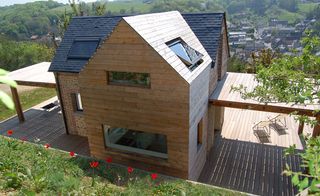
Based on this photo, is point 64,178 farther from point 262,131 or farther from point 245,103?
point 262,131

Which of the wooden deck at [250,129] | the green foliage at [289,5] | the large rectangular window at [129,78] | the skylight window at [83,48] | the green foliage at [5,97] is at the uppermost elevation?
the green foliage at [5,97]

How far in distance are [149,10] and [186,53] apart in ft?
280

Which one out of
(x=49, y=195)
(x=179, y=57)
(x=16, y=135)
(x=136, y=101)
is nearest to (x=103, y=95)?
(x=136, y=101)

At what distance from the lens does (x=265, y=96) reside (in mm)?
5473

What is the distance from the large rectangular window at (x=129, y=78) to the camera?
8.35 metres

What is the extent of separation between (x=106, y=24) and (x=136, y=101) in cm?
618

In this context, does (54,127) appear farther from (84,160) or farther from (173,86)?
(173,86)

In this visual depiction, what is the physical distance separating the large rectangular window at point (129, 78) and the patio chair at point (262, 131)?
7.30m

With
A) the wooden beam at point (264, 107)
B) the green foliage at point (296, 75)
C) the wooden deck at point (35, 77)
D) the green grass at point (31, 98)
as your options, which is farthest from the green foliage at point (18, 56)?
the green foliage at point (296, 75)

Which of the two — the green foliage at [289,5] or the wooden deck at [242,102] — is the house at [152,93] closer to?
the wooden deck at [242,102]

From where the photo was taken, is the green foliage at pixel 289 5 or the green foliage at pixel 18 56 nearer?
the green foliage at pixel 18 56

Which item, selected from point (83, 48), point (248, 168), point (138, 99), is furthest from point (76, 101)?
point (248, 168)

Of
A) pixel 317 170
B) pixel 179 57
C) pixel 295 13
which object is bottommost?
pixel 295 13

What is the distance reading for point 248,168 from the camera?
10508 mm
